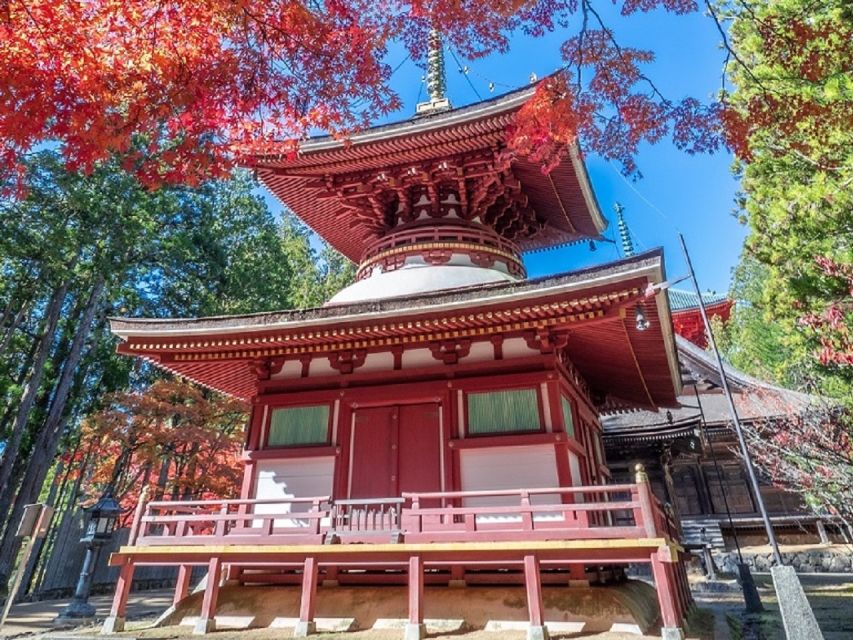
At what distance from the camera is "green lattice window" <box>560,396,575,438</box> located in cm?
866

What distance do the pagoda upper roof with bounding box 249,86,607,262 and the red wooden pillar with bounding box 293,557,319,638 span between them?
8201mm

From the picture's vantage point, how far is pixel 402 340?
898cm

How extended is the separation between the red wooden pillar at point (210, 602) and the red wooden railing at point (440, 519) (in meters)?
0.37

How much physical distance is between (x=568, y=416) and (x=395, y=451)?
3165 mm

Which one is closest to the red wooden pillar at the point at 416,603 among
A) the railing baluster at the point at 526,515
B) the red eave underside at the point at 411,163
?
the railing baluster at the point at 526,515

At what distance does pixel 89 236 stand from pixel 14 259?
7.29 ft

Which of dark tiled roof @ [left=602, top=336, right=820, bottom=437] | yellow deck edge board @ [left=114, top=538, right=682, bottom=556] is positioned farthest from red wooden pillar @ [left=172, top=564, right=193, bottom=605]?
dark tiled roof @ [left=602, top=336, right=820, bottom=437]

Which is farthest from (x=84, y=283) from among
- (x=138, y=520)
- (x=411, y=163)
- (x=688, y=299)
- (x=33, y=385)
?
(x=688, y=299)

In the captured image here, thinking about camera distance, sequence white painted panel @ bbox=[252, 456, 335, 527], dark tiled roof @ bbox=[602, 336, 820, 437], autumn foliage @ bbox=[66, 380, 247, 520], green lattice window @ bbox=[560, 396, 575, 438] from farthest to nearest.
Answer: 1. autumn foliage @ bbox=[66, 380, 247, 520]
2. dark tiled roof @ bbox=[602, 336, 820, 437]
3. white painted panel @ bbox=[252, 456, 335, 527]
4. green lattice window @ bbox=[560, 396, 575, 438]

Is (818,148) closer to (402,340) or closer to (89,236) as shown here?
(402,340)

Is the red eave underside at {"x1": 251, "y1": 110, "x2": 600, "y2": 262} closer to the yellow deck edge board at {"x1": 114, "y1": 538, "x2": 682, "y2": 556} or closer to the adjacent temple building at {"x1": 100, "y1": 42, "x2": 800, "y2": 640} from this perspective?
the adjacent temple building at {"x1": 100, "y1": 42, "x2": 800, "y2": 640}

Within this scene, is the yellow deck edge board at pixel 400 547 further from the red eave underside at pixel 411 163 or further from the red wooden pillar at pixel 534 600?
the red eave underside at pixel 411 163

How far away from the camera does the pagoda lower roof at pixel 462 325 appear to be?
7461 mm

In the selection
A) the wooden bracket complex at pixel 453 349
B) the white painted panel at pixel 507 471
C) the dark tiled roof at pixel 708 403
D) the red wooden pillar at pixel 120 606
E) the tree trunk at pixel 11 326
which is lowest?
the red wooden pillar at pixel 120 606
